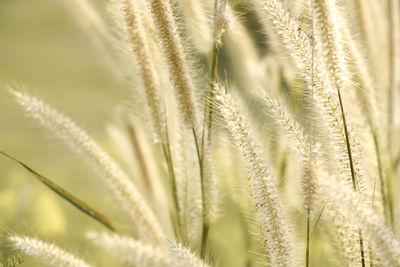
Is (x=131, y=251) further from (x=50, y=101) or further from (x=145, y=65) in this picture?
(x=50, y=101)

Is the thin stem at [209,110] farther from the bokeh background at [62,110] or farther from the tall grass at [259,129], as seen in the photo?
the bokeh background at [62,110]

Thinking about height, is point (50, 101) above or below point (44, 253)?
below

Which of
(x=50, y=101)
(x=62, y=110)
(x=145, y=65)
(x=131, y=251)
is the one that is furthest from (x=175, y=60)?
(x=50, y=101)

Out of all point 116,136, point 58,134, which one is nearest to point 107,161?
point 58,134

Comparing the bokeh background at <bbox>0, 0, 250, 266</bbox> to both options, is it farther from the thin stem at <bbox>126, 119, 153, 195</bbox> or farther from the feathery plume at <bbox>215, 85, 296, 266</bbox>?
the feathery plume at <bbox>215, 85, 296, 266</bbox>

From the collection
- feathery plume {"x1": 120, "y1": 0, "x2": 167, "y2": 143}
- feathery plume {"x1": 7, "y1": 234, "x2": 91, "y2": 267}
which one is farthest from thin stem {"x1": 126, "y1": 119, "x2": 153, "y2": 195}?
feathery plume {"x1": 7, "y1": 234, "x2": 91, "y2": 267}

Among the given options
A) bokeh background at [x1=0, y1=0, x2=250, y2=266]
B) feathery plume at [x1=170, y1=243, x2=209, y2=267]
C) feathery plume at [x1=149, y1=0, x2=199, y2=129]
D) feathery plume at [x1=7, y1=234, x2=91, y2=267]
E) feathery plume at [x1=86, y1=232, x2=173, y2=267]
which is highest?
feathery plume at [x1=149, y1=0, x2=199, y2=129]
